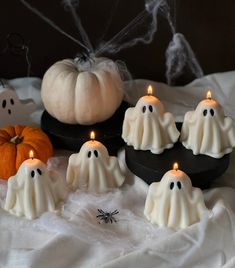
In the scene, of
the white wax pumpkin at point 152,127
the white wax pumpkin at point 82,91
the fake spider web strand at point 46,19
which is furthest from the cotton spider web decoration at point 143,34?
the white wax pumpkin at point 152,127

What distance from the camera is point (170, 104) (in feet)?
4.44

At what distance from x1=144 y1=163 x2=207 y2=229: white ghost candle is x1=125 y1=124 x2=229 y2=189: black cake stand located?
7 cm

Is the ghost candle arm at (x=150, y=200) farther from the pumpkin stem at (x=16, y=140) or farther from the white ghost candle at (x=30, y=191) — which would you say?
the pumpkin stem at (x=16, y=140)

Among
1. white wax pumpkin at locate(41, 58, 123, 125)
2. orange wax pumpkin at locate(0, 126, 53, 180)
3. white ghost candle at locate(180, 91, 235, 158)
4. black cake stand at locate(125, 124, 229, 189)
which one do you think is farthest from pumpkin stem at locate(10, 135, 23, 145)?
white ghost candle at locate(180, 91, 235, 158)

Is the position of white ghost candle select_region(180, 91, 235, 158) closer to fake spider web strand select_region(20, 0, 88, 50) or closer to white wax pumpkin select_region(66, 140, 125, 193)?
white wax pumpkin select_region(66, 140, 125, 193)

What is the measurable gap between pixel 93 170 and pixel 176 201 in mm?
173

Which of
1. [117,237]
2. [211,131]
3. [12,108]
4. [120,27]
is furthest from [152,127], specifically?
[120,27]

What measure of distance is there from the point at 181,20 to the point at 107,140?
453mm

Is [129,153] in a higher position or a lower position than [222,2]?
lower

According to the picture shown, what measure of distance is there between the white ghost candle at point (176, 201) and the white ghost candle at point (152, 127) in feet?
0.41

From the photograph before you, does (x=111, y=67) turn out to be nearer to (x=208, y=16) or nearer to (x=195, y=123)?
(x=195, y=123)

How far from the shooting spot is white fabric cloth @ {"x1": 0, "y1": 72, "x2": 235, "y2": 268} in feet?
2.84

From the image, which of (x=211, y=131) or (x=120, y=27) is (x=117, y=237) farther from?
(x=120, y=27)

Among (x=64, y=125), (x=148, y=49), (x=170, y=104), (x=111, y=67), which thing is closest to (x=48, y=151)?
(x=64, y=125)
